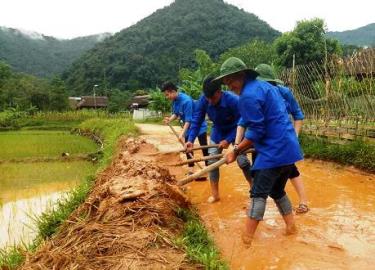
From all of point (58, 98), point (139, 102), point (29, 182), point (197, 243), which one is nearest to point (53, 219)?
point (197, 243)

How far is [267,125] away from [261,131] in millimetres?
124

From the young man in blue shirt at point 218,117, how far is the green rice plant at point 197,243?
0.83 metres

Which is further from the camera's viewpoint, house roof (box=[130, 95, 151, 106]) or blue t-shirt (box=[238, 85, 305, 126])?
house roof (box=[130, 95, 151, 106])

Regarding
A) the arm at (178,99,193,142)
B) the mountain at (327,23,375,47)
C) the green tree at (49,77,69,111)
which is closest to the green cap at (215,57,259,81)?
the arm at (178,99,193,142)

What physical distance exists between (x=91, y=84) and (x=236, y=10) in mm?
28420

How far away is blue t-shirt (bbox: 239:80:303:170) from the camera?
357 cm

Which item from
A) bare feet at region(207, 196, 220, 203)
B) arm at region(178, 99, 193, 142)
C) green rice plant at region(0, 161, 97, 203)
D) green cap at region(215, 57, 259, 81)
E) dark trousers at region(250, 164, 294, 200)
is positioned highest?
green cap at region(215, 57, 259, 81)

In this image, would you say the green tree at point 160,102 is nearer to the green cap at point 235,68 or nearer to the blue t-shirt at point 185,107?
the blue t-shirt at point 185,107

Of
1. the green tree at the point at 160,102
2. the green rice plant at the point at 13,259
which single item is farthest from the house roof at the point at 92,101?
the green rice plant at the point at 13,259

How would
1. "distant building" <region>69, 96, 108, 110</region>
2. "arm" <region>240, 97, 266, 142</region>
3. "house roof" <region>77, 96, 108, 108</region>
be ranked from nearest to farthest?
1. "arm" <region>240, 97, 266, 142</region>
2. "distant building" <region>69, 96, 108, 110</region>
3. "house roof" <region>77, 96, 108, 108</region>

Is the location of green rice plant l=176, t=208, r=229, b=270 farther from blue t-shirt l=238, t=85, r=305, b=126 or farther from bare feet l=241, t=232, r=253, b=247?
blue t-shirt l=238, t=85, r=305, b=126

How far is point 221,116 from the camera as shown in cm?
535

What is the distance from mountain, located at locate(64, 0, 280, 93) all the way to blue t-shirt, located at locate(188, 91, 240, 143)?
55.0 m

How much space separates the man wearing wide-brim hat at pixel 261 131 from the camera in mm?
3592
